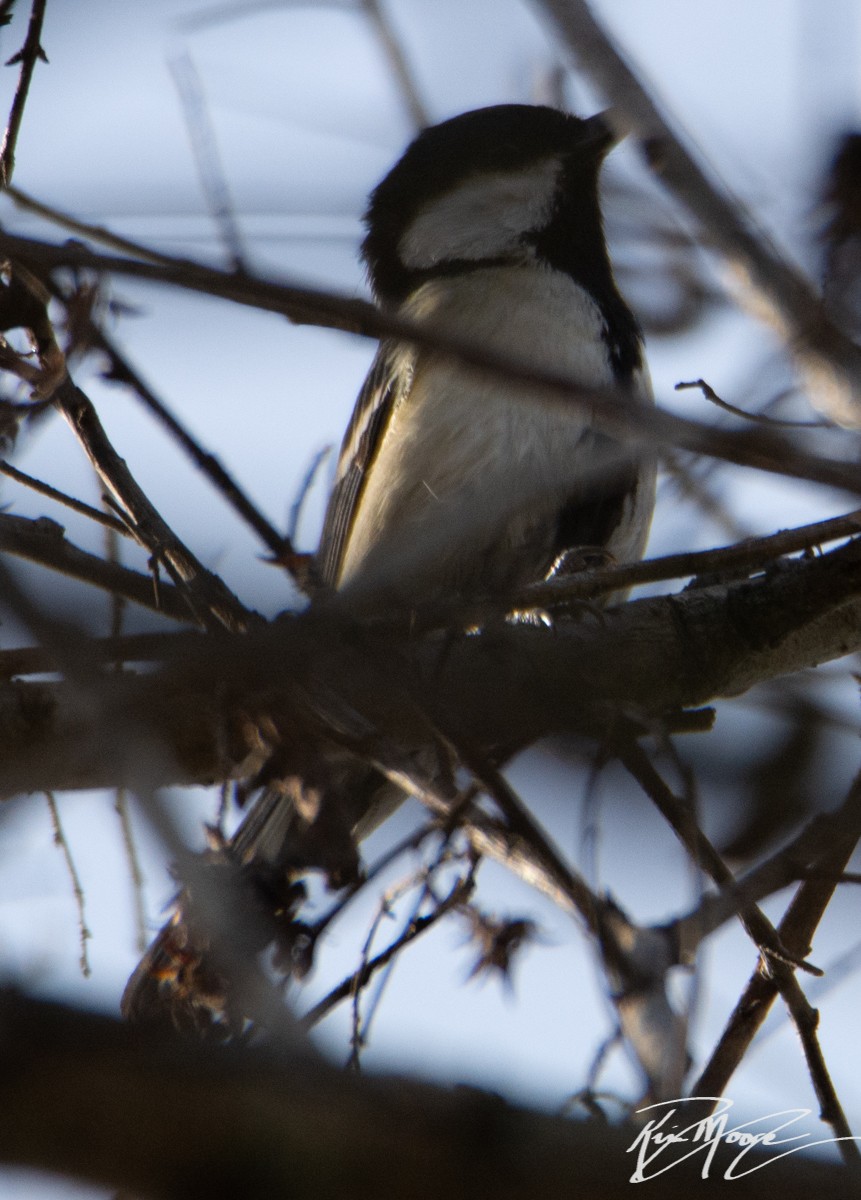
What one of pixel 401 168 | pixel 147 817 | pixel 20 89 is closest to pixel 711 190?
pixel 20 89

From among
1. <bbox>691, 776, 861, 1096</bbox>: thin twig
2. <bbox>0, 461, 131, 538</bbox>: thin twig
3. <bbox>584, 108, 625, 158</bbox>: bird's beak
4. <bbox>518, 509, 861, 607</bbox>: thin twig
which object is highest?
<bbox>584, 108, 625, 158</bbox>: bird's beak

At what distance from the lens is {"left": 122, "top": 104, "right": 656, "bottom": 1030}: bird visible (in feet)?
10.6

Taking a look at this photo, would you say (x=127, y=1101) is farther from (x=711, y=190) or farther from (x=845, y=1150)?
(x=711, y=190)

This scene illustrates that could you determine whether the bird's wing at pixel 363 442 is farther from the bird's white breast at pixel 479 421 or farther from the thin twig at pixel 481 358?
the thin twig at pixel 481 358

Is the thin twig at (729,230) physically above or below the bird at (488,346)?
below

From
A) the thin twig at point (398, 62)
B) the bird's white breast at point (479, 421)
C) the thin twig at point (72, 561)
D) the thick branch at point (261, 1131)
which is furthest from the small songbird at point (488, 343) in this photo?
the thick branch at point (261, 1131)

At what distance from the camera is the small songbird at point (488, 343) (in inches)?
130

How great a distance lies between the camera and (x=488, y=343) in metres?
3.51

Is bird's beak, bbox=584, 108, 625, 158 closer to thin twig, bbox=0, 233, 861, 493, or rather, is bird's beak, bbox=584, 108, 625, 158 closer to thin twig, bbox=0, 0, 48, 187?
thin twig, bbox=0, 0, 48, 187

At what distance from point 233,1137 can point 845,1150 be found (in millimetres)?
1091

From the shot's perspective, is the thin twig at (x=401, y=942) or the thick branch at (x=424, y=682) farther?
the thin twig at (x=401, y=942)

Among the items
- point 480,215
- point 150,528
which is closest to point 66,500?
point 150,528

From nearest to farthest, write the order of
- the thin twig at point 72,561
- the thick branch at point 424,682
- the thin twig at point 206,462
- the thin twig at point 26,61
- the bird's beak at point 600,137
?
the thick branch at point 424,682 < the thin twig at point 206,462 < the thin twig at point 72,561 < the thin twig at point 26,61 < the bird's beak at point 600,137

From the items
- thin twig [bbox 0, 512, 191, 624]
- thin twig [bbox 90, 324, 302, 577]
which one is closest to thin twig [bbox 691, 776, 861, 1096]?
thin twig [bbox 90, 324, 302, 577]
